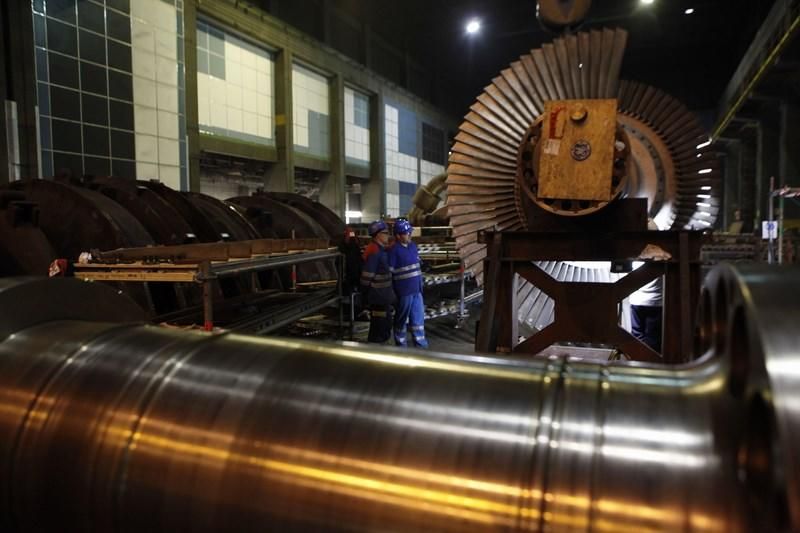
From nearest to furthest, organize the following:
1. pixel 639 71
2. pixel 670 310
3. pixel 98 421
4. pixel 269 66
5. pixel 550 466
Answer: pixel 550 466
pixel 98 421
pixel 670 310
pixel 269 66
pixel 639 71

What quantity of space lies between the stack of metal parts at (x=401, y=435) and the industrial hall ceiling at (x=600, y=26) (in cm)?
1264

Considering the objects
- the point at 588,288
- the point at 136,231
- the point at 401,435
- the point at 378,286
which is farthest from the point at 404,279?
the point at 401,435

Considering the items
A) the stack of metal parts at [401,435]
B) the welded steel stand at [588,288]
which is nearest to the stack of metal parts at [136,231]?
the welded steel stand at [588,288]

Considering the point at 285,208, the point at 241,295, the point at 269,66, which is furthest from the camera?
the point at 269,66

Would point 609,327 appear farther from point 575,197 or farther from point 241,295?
point 241,295

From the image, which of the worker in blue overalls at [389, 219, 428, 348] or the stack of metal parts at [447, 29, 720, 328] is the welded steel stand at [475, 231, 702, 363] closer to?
the stack of metal parts at [447, 29, 720, 328]

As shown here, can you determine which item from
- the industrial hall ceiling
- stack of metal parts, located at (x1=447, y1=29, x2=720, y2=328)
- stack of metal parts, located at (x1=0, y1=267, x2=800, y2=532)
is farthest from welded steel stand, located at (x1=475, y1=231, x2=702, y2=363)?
the industrial hall ceiling

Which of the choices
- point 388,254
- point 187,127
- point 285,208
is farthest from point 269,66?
point 388,254

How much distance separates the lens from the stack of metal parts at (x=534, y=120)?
3.09 metres

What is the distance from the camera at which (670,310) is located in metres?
2.57

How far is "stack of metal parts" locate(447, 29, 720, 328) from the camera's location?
3.09 m

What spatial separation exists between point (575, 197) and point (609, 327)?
0.66 meters

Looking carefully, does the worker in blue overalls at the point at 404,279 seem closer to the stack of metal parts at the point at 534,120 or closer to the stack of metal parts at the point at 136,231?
the stack of metal parts at the point at 136,231

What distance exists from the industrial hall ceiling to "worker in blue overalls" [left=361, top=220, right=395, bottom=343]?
9.16 m
